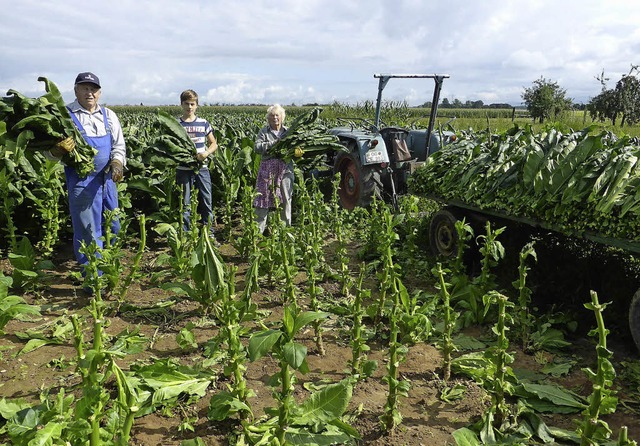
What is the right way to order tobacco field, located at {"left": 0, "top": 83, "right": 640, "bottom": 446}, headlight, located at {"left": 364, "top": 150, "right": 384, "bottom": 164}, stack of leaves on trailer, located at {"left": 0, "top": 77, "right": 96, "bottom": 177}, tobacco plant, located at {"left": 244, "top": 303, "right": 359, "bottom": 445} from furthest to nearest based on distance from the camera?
1. headlight, located at {"left": 364, "top": 150, "right": 384, "bottom": 164}
2. stack of leaves on trailer, located at {"left": 0, "top": 77, "right": 96, "bottom": 177}
3. tobacco field, located at {"left": 0, "top": 83, "right": 640, "bottom": 446}
4. tobacco plant, located at {"left": 244, "top": 303, "right": 359, "bottom": 445}

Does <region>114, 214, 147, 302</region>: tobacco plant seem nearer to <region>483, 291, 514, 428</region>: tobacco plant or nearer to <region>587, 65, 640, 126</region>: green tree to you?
<region>483, 291, 514, 428</region>: tobacco plant

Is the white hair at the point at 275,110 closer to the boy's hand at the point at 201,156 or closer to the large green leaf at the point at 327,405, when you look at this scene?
the boy's hand at the point at 201,156

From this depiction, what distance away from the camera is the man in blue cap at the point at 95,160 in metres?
4.22

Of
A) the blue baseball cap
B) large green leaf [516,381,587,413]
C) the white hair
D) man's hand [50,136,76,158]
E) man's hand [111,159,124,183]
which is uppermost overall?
the blue baseball cap

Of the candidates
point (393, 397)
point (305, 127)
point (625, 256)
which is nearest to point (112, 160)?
point (305, 127)

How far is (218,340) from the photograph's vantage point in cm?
286

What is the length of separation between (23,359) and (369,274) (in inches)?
121

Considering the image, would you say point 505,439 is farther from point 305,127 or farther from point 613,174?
point 305,127

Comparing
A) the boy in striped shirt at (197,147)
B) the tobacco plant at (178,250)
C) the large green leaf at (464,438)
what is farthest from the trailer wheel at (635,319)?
the boy in striped shirt at (197,147)

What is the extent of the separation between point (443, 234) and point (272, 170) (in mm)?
2043

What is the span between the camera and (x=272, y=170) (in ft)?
18.8

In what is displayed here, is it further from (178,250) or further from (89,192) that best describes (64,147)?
(178,250)

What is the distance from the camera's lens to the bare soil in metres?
2.66

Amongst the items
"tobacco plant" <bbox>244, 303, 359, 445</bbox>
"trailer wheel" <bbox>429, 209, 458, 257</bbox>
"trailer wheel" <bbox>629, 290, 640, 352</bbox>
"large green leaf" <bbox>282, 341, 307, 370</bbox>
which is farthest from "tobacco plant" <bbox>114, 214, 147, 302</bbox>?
"trailer wheel" <bbox>629, 290, 640, 352</bbox>
